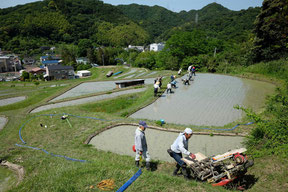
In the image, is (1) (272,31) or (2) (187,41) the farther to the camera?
(2) (187,41)

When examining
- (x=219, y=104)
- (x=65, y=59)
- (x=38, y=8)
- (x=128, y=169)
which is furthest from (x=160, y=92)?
(x=38, y=8)

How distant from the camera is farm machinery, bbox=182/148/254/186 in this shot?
14.0 ft

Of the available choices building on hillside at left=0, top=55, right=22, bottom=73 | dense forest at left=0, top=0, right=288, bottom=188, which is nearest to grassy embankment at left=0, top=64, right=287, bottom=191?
dense forest at left=0, top=0, right=288, bottom=188

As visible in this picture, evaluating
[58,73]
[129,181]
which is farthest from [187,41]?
[58,73]

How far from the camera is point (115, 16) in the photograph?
16775cm

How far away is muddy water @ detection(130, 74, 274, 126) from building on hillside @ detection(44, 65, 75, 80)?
50.0 metres

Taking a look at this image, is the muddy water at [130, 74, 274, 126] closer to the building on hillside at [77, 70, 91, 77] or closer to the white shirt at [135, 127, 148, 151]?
the white shirt at [135, 127, 148, 151]

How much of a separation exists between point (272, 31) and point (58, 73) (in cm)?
5748

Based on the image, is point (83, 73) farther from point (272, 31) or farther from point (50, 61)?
point (272, 31)

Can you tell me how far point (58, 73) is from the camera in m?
56.6

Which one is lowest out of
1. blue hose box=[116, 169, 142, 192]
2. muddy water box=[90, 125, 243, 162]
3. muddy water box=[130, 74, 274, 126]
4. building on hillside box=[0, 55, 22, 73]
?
muddy water box=[90, 125, 243, 162]

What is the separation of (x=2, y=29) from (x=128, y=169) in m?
140

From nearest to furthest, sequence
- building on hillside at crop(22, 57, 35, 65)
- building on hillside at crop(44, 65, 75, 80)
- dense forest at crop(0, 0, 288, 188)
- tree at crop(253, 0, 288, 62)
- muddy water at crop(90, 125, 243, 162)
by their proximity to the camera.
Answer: muddy water at crop(90, 125, 243, 162)
dense forest at crop(0, 0, 288, 188)
tree at crop(253, 0, 288, 62)
building on hillside at crop(44, 65, 75, 80)
building on hillside at crop(22, 57, 35, 65)

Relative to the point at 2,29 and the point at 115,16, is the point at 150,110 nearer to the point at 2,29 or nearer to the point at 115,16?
the point at 2,29
